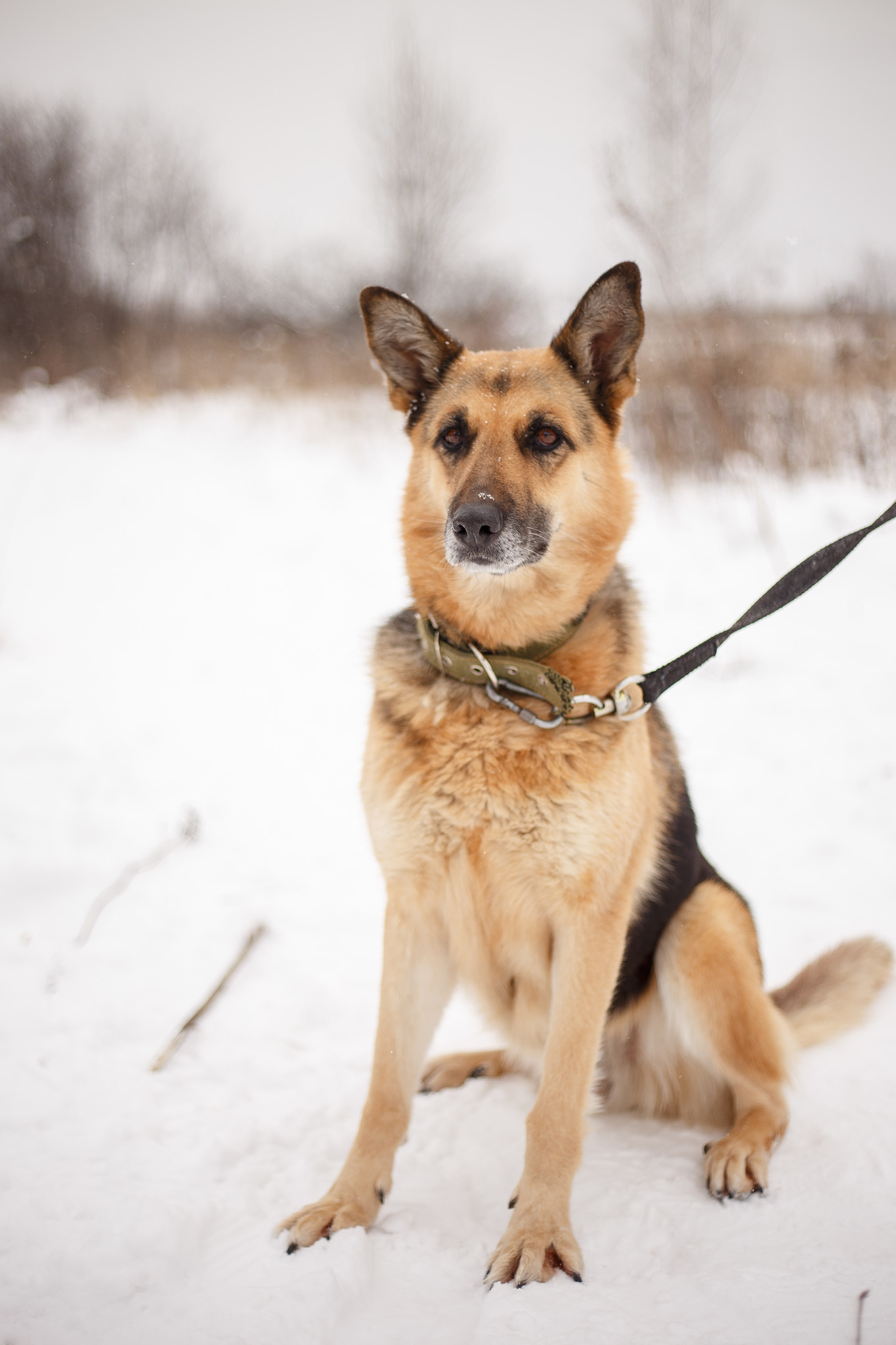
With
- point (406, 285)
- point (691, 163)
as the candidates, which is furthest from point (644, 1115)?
point (406, 285)

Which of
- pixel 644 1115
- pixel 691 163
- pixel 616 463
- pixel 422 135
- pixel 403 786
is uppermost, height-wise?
pixel 422 135

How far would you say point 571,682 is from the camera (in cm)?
204

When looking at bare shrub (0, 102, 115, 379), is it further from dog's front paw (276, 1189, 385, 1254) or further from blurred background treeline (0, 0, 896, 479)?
dog's front paw (276, 1189, 385, 1254)

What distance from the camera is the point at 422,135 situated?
15523 millimetres

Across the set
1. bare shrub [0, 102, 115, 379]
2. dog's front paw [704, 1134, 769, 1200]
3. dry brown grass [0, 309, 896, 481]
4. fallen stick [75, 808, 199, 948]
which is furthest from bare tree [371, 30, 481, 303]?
dog's front paw [704, 1134, 769, 1200]

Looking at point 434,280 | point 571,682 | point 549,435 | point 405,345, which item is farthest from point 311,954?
point 434,280

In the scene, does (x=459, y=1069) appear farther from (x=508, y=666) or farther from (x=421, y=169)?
(x=421, y=169)

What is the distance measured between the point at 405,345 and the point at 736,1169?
8.40ft

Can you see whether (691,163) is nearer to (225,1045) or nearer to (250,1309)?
(225,1045)

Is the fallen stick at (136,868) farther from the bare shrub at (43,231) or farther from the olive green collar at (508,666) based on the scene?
the bare shrub at (43,231)

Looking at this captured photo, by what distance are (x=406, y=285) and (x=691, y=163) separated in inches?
387

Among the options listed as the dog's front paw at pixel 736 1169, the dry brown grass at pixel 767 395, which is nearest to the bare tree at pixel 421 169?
the dry brown grass at pixel 767 395

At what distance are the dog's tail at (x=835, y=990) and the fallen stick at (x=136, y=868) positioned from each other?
261 cm

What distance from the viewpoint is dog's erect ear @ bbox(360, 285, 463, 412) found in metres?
2.37
